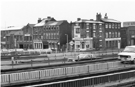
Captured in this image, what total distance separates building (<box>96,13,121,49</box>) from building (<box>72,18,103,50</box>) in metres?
2.88

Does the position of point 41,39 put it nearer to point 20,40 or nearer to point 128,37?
point 20,40

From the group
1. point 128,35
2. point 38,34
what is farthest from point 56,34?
point 128,35

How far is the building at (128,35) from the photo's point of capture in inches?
3214

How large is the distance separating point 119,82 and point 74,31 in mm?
52125

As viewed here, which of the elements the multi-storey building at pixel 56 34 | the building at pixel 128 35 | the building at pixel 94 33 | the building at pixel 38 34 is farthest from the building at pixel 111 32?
the building at pixel 38 34

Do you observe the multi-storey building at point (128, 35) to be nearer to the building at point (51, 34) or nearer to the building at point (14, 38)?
the building at point (51, 34)

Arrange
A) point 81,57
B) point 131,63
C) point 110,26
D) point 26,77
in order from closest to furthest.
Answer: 1. point 26,77
2. point 131,63
3. point 81,57
4. point 110,26

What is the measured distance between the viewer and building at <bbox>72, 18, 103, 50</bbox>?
68875 mm

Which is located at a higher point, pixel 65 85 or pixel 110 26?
pixel 110 26

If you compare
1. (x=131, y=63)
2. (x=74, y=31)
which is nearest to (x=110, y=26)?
(x=74, y=31)

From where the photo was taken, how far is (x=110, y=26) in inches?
2997

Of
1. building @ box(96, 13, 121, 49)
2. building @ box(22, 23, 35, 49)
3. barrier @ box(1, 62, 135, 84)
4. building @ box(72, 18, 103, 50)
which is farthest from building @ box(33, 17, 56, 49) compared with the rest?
barrier @ box(1, 62, 135, 84)

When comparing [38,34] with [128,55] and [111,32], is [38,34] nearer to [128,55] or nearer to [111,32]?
[111,32]

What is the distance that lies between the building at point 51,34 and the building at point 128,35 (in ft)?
70.4
